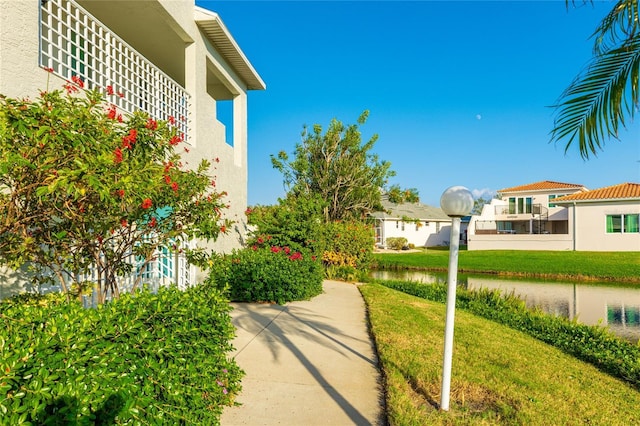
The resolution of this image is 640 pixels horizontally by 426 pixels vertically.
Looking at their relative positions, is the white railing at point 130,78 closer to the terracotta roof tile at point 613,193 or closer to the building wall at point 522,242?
the building wall at point 522,242

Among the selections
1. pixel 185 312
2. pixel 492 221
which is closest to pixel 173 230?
pixel 185 312

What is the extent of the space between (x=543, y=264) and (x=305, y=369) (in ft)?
72.9

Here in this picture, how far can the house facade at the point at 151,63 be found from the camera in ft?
16.1

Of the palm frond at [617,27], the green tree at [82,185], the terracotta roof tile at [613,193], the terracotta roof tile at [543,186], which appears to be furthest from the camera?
the terracotta roof tile at [543,186]

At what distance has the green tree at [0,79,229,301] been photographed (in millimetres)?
2619

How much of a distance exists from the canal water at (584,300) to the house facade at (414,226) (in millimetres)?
19861

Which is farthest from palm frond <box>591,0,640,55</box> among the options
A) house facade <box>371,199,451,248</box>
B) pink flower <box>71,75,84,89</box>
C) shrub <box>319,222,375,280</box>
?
house facade <box>371,199,451,248</box>

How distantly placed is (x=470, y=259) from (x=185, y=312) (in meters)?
25.9

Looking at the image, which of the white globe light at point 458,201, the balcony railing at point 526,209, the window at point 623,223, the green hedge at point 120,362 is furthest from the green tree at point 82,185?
A: the balcony railing at point 526,209

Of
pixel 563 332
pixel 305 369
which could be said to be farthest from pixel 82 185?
pixel 563 332

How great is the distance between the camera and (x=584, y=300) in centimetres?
1454

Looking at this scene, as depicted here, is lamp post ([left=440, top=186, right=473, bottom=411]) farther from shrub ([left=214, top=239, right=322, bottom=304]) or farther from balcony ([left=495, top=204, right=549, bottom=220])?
balcony ([left=495, top=204, right=549, bottom=220])

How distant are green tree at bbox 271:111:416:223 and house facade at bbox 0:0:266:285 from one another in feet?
20.4

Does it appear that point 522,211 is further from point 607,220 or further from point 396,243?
point 396,243
